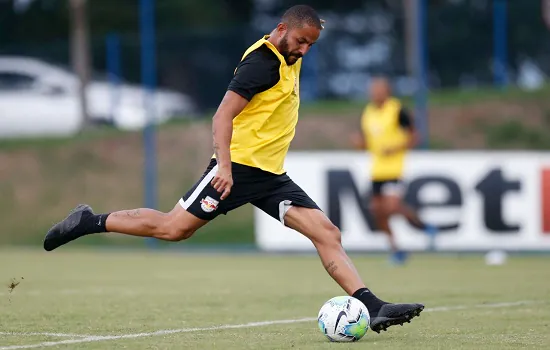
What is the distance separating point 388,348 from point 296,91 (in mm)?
1950

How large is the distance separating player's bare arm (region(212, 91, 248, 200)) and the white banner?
9616 mm

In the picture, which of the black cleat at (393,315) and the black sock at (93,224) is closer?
the black cleat at (393,315)

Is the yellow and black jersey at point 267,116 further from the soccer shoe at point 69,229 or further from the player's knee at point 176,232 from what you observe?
the soccer shoe at point 69,229

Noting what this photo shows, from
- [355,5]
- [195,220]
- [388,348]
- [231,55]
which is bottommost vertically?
[388,348]

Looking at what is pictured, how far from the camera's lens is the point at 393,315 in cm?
734

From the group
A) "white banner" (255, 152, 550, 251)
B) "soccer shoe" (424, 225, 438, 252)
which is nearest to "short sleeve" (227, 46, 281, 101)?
"white banner" (255, 152, 550, 251)

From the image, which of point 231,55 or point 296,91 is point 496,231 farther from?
point 296,91

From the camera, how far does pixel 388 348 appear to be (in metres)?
6.92

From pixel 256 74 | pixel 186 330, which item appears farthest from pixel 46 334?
pixel 256 74

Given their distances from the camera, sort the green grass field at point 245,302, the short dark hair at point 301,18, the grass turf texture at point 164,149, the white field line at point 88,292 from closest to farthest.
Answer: the green grass field at point 245,302 < the short dark hair at point 301,18 < the white field line at point 88,292 < the grass turf texture at point 164,149

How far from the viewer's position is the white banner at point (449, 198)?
16.6 m

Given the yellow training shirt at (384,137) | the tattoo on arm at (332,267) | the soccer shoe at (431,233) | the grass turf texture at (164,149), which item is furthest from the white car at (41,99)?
the tattoo on arm at (332,267)

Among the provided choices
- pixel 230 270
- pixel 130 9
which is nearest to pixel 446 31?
pixel 230 270

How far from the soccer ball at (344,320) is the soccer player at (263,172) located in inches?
5.1
